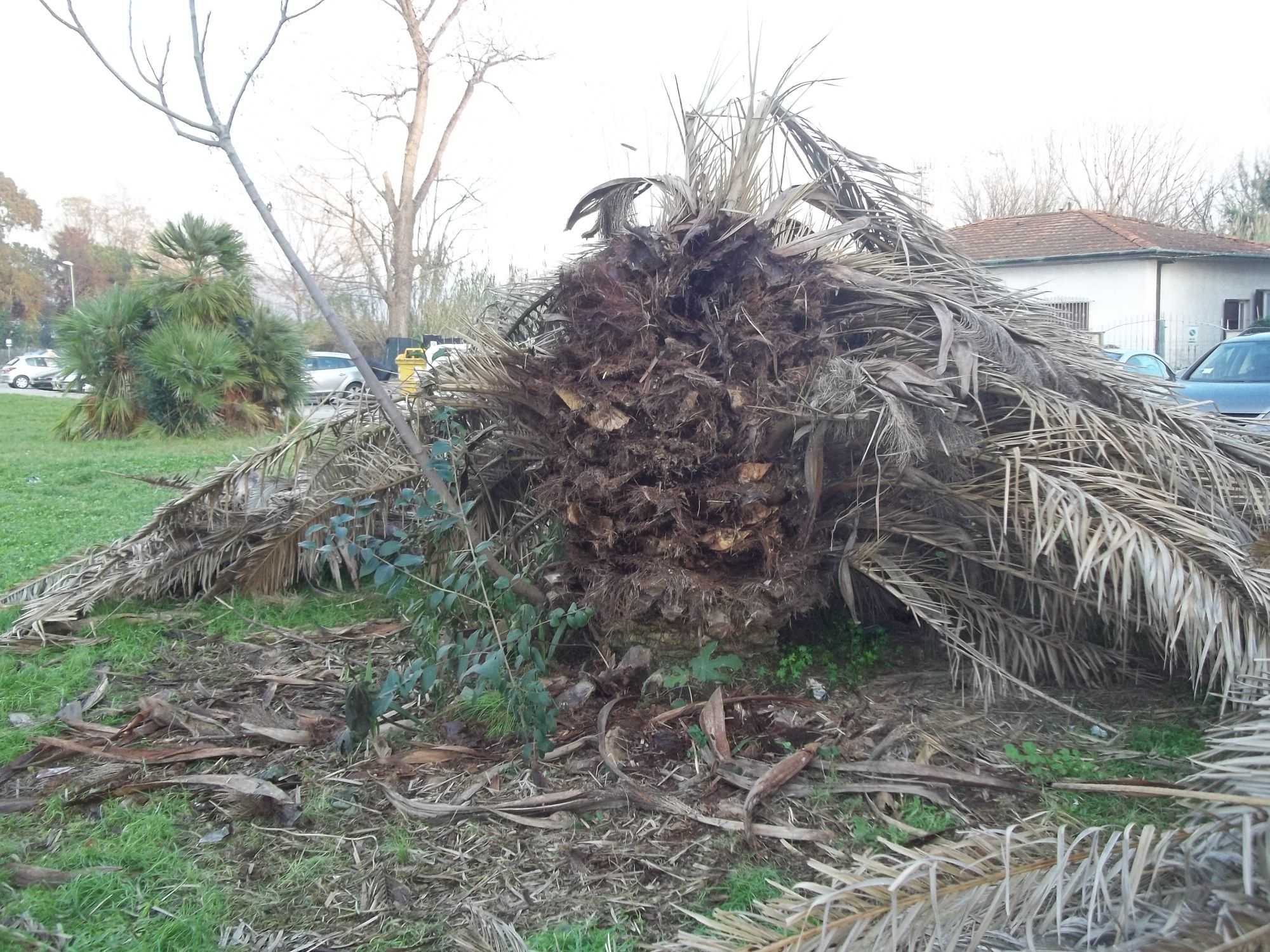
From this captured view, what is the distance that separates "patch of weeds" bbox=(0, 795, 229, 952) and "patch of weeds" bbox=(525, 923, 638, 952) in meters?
0.84

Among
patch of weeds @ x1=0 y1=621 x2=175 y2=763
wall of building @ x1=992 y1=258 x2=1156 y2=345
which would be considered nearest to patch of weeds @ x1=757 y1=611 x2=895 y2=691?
patch of weeds @ x1=0 y1=621 x2=175 y2=763

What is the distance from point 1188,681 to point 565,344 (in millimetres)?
2827

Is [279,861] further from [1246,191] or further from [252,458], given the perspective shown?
[1246,191]

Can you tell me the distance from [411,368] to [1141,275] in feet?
83.4

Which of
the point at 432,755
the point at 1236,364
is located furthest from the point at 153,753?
the point at 1236,364

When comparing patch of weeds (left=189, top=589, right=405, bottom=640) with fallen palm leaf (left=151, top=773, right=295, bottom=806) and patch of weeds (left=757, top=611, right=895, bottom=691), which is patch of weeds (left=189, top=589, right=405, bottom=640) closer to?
fallen palm leaf (left=151, top=773, right=295, bottom=806)

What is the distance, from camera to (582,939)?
249cm

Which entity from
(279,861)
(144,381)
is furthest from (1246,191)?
(279,861)

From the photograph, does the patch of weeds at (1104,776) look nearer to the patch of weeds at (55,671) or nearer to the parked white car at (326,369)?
the patch of weeds at (55,671)

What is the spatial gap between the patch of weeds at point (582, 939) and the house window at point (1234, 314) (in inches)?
1216

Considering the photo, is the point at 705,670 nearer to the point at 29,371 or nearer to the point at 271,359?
the point at 271,359

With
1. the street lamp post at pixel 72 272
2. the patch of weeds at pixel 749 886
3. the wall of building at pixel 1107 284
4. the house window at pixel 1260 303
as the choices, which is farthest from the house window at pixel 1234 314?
the street lamp post at pixel 72 272

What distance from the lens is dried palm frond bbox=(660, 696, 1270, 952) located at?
173 centimetres

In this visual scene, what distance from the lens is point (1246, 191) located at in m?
42.5
